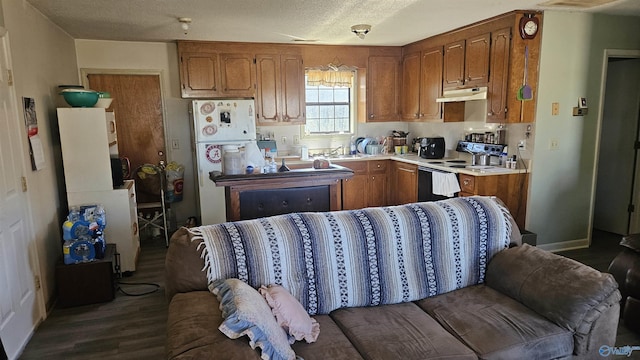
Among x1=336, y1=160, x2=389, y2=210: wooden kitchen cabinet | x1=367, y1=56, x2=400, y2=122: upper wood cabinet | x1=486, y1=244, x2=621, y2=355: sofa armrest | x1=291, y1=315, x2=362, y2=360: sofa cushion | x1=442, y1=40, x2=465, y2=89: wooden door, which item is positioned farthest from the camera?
x1=367, y1=56, x2=400, y2=122: upper wood cabinet

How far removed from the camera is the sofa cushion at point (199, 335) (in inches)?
57.1

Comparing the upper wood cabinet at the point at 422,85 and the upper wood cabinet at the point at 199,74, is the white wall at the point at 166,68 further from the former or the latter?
the upper wood cabinet at the point at 422,85

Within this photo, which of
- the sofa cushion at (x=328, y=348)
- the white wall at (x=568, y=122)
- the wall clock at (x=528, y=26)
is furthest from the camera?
the white wall at (x=568, y=122)

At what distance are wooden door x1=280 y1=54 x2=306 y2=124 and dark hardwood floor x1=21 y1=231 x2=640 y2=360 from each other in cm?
271

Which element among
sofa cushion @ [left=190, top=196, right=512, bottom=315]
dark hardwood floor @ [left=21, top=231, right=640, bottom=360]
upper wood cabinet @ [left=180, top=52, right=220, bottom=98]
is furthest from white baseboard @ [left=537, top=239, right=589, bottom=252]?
upper wood cabinet @ [left=180, top=52, right=220, bottom=98]

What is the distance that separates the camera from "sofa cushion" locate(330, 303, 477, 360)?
175 cm

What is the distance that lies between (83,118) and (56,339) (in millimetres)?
1797

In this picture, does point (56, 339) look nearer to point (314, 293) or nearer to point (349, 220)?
point (314, 293)

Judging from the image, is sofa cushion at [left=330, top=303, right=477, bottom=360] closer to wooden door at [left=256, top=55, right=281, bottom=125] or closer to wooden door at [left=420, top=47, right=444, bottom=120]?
wooden door at [left=420, top=47, right=444, bottom=120]

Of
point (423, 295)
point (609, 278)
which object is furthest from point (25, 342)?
point (609, 278)

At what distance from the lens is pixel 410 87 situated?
5715 mm

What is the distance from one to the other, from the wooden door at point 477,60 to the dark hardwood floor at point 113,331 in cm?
217

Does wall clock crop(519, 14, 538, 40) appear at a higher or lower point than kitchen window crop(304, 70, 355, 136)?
higher

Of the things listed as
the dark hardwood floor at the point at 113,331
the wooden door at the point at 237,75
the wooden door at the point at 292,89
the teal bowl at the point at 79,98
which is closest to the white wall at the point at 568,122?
the dark hardwood floor at the point at 113,331
